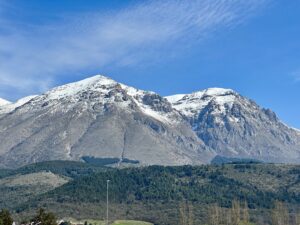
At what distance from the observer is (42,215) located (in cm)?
15425

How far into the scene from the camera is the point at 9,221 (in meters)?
148

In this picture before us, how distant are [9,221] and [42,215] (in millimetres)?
8721
